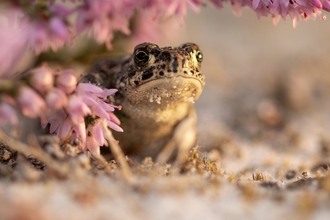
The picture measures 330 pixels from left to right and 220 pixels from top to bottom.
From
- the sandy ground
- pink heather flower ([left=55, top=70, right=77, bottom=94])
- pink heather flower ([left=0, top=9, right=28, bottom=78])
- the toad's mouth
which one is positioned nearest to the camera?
the sandy ground

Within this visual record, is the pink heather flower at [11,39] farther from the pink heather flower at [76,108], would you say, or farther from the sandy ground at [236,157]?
the sandy ground at [236,157]

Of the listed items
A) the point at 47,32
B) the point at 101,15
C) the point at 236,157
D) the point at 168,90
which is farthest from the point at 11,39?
the point at 236,157

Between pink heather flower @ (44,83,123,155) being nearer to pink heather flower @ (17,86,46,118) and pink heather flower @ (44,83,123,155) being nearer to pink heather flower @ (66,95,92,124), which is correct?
pink heather flower @ (66,95,92,124)

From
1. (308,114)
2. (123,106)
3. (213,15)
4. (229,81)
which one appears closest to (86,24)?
(123,106)

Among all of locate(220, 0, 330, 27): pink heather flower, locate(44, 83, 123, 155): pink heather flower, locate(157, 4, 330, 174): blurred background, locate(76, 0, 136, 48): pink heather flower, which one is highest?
locate(157, 4, 330, 174): blurred background

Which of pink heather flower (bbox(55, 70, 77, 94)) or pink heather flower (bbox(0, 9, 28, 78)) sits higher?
pink heather flower (bbox(0, 9, 28, 78))

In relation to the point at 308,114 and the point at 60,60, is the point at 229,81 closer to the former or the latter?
the point at 308,114

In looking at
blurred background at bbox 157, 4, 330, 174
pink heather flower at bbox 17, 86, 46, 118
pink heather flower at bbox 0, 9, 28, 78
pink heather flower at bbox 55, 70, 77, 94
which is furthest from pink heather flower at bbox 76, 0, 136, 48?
blurred background at bbox 157, 4, 330, 174
